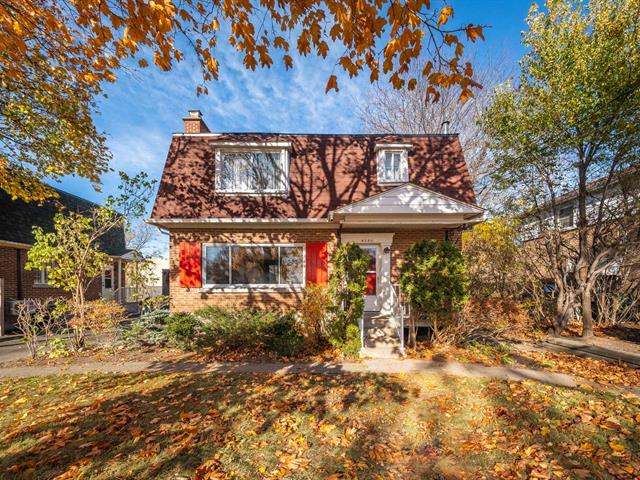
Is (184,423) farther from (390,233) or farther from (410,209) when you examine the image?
(390,233)

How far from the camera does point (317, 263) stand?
9602 mm

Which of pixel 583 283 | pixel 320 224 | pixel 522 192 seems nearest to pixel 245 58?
pixel 320 224

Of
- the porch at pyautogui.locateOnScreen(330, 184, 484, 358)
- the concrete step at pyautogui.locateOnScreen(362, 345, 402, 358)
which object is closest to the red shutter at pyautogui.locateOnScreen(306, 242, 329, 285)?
the porch at pyautogui.locateOnScreen(330, 184, 484, 358)

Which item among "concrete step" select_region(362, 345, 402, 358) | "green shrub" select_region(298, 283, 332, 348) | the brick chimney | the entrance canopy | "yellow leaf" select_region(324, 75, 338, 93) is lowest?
"concrete step" select_region(362, 345, 402, 358)

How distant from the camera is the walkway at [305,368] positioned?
5.94 meters

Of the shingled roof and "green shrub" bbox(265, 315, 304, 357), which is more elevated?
the shingled roof

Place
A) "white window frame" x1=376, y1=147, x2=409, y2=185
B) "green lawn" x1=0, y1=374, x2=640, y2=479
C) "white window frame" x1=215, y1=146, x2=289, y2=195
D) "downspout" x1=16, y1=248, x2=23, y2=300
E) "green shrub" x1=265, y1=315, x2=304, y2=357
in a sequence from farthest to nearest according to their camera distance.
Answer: "downspout" x1=16, y1=248, x2=23, y2=300, "white window frame" x1=376, y1=147, x2=409, y2=185, "white window frame" x1=215, y1=146, x2=289, y2=195, "green shrub" x1=265, y1=315, x2=304, y2=357, "green lawn" x1=0, y1=374, x2=640, y2=479

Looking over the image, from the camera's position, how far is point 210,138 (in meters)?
11.0

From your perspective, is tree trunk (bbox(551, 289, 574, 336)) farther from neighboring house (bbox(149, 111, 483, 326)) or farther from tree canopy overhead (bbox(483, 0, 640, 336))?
neighboring house (bbox(149, 111, 483, 326))

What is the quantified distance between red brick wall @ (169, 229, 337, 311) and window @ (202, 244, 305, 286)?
275 millimetres

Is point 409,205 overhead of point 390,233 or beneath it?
overhead

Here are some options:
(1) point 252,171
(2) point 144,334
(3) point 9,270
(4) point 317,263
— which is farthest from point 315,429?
(3) point 9,270

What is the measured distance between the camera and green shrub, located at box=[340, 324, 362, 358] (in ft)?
22.6

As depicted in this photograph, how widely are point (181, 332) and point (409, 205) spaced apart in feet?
23.9
